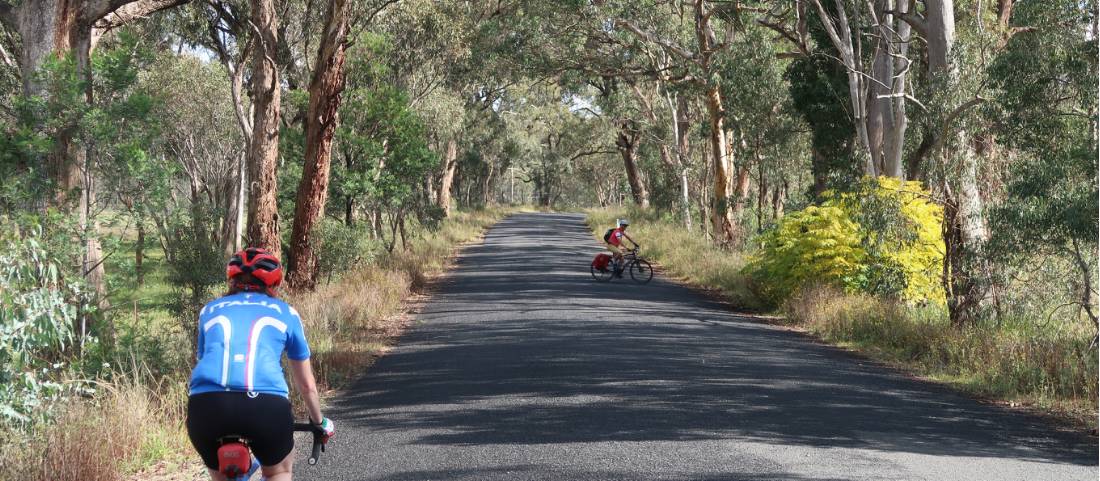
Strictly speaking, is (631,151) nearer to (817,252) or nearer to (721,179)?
(721,179)

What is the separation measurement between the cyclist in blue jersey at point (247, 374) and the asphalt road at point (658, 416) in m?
2.75

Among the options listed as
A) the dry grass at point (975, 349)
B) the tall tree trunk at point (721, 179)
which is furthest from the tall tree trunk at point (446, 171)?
the dry grass at point (975, 349)

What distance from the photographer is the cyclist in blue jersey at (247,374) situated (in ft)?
14.1

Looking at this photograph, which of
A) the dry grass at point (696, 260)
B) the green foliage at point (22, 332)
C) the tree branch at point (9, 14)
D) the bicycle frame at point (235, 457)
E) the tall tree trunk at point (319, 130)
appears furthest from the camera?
the dry grass at point (696, 260)

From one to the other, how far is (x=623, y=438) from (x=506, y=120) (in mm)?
58195

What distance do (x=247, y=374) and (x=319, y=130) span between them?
15998mm

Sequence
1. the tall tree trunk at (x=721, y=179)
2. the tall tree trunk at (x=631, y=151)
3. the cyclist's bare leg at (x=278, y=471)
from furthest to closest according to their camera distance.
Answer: the tall tree trunk at (x=631, y=151)
the tall tree trunk at (x=721, y=179)
the cyclist's bare leg at (x=278, y=471)

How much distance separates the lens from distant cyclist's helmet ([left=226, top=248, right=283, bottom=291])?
15.0 ft

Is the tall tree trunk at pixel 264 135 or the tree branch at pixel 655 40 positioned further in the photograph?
the tree branch at pixel 655 40

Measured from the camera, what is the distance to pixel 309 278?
20859mm

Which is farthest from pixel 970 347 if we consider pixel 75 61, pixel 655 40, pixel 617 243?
pixel 655 40

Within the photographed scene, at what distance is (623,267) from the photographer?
998 inches

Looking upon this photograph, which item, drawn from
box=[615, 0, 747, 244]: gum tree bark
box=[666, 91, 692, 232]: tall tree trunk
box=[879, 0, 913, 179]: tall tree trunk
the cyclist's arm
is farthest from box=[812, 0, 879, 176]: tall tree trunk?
the cyclist's arm

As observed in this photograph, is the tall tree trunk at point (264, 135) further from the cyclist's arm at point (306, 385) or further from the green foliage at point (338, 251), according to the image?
the cyclist's arm at point (306, 385)
